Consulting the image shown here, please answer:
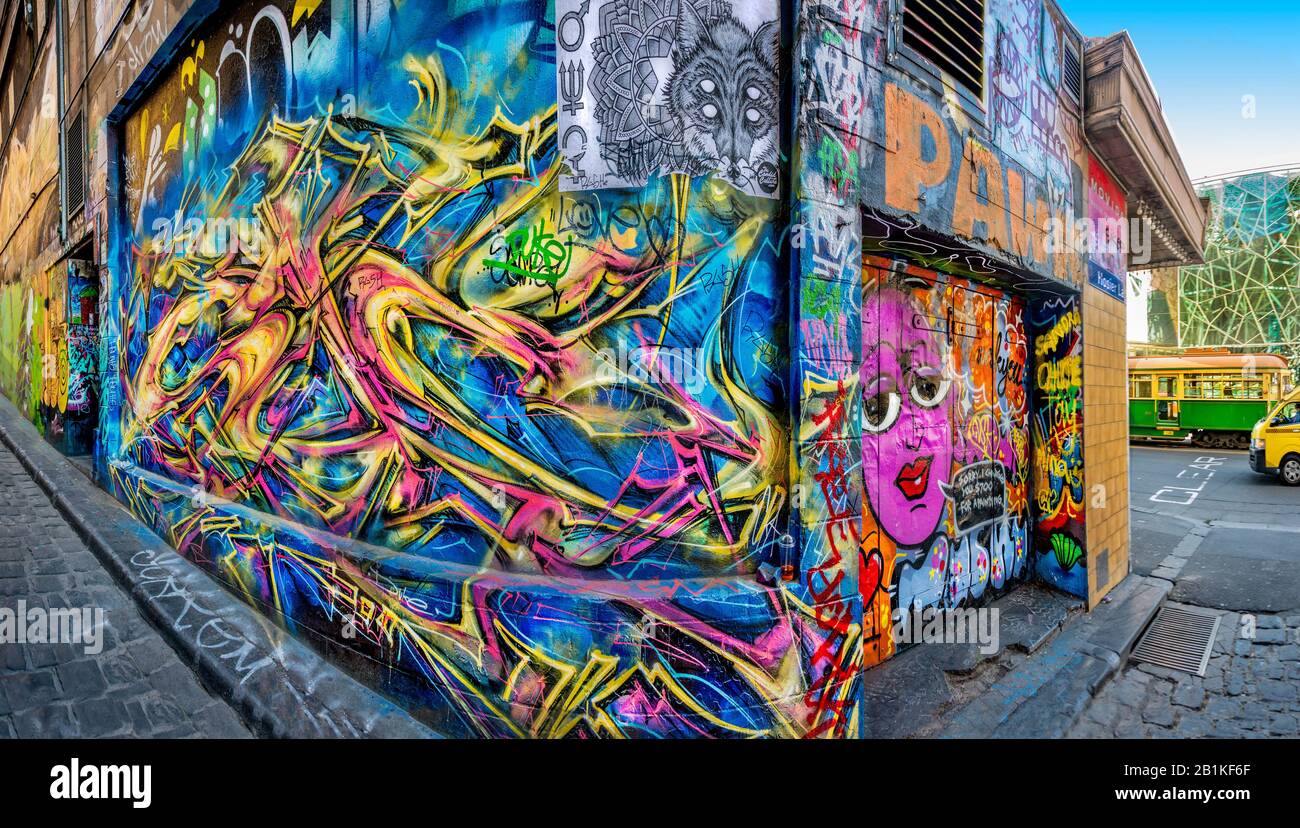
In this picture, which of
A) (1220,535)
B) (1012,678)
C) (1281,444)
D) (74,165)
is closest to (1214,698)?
(1012,678)

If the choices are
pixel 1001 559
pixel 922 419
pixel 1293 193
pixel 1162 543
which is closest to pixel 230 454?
pixel 922 419

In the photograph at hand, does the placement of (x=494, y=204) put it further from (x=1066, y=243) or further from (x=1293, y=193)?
(x=1293, y=193)

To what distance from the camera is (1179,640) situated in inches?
200

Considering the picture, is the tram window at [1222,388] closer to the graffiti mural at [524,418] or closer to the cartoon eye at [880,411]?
the cartoon eye at [880,411]

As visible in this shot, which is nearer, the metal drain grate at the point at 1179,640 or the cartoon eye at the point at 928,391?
the cartoon eye at the point at 928,391

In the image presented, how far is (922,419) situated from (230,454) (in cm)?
630

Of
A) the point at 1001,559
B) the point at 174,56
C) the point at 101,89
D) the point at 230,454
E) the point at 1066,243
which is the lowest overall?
the point at 1001,559

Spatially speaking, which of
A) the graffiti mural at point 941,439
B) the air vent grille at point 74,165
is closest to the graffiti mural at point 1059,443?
the graffiti mural at point 941,439

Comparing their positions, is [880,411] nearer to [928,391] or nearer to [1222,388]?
[928,391]

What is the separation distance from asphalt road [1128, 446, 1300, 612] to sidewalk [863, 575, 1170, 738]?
6.88 feet

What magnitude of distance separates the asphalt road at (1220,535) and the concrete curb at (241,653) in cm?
838

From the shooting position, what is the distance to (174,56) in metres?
6.13

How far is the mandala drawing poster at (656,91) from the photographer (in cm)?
A: 285

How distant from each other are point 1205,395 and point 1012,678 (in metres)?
22.3
